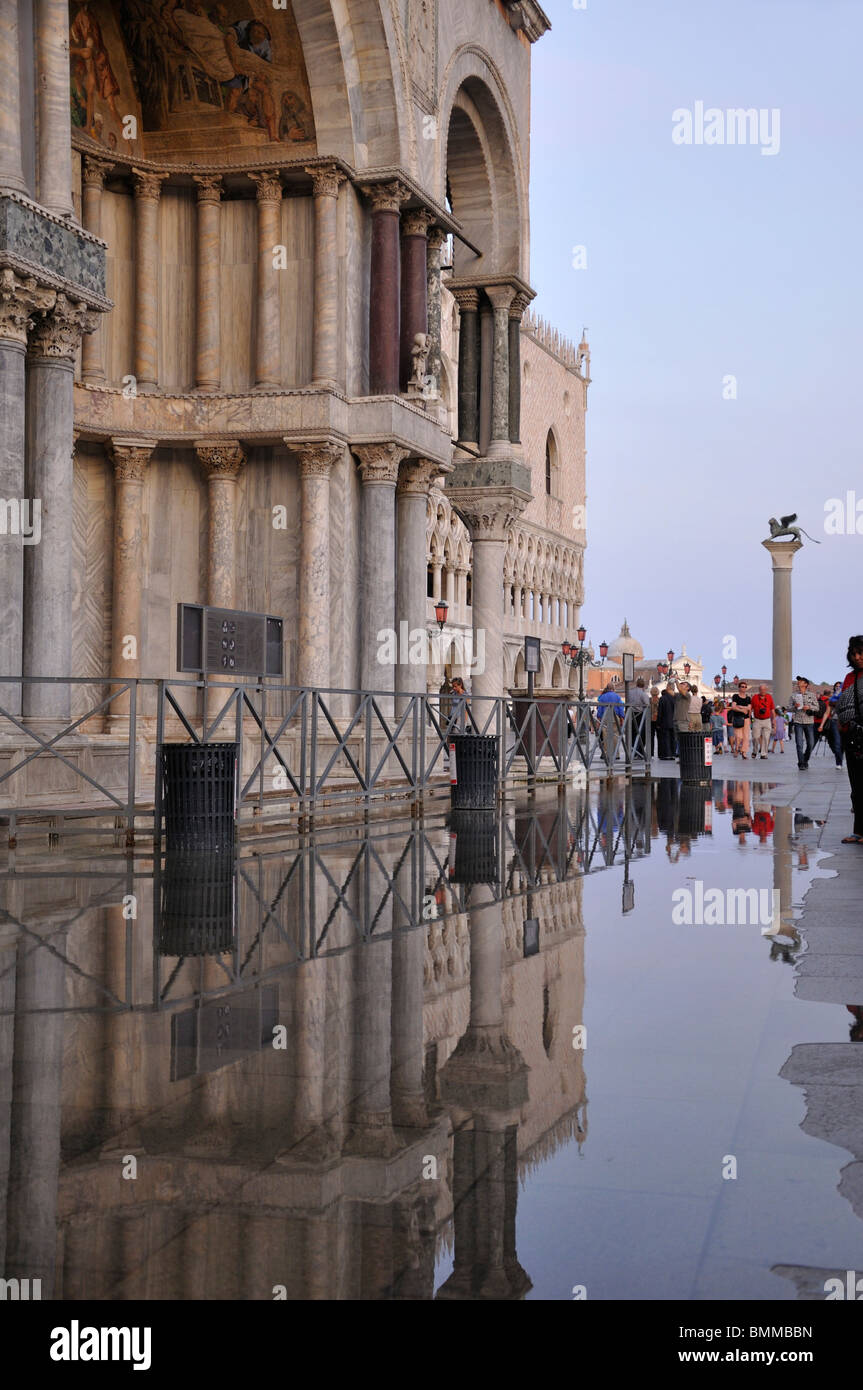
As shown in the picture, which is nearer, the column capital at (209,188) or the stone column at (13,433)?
the stone column at (13,433)

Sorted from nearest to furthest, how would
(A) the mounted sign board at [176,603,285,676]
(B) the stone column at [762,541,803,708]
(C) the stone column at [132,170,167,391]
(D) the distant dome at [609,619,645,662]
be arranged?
1. (A) the mounted sign board at [176,603,285,676]
2. (C) the stone column at [132,170,167,391]
3. (B) the stone column at [762,541,803,708]
4. (D) the distant dome at [609,619,645,662]

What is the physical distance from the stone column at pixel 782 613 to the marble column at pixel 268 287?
34.2m

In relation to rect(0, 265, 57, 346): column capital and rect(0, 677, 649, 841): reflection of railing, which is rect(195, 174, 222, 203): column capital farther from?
rect(0, 265, 57, 346): column capital

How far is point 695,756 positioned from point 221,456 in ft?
29.4

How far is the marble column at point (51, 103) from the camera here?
1120 centimetres

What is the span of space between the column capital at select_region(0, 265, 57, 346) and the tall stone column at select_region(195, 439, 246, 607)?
5.45 m

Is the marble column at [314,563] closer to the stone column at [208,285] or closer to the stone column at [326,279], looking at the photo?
the stone column at [326,279]

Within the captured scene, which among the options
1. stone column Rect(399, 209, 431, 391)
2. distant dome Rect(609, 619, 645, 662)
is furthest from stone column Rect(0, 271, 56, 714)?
distant dome Rect(609, 619, 645, 662)

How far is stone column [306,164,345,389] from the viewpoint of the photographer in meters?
16.5

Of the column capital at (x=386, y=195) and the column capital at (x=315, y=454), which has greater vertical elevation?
the column capital at (x=386, y=195)

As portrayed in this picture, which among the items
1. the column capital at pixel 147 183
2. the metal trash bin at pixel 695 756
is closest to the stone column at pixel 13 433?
the column capital at pixel 147 183

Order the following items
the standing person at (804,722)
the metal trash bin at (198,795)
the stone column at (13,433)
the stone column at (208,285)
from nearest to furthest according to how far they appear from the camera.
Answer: the metal trash bin at (198,795)
the stone column at (13,433)
the stone column at (208,285)
the standing person at (804,722)
